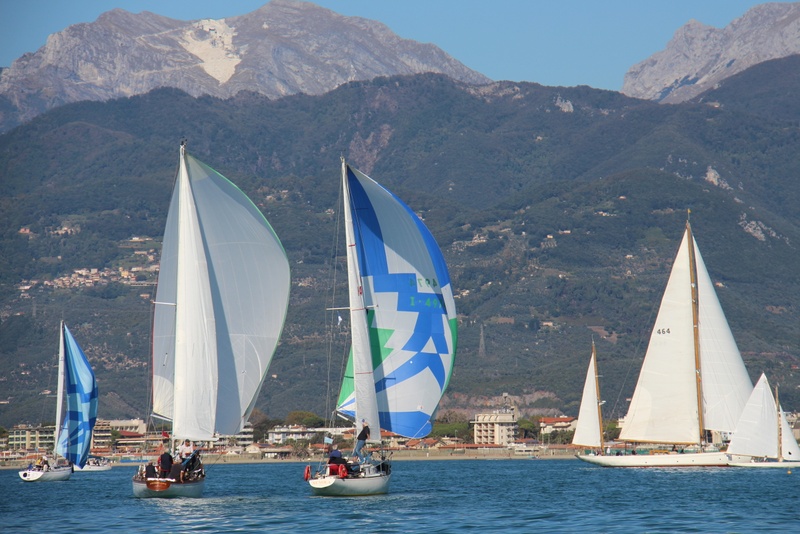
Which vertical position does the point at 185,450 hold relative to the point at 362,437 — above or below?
below

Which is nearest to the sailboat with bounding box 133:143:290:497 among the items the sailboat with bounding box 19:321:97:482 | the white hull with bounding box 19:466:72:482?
the sailboat with bounding box 19:321:97:482

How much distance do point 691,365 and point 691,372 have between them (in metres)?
0.38

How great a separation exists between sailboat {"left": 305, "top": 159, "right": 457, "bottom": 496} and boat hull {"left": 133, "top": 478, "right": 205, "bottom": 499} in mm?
4385

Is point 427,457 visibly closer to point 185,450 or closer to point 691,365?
point 691,365

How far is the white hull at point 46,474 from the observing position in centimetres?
8556

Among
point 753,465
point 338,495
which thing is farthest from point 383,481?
point 753,465

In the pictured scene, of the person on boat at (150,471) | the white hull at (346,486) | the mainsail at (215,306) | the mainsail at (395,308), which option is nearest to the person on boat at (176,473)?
the person on boat at (150,471)

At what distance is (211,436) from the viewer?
166 ft

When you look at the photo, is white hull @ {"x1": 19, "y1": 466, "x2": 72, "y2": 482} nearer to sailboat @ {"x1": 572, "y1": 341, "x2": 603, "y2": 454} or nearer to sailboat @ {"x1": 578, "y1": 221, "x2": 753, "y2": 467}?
sailboat @ {"x1": 572, "y1": 341, "x2": 603, "y2": 454}

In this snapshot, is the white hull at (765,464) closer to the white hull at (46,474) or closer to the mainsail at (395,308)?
the mainsail at (395,308)

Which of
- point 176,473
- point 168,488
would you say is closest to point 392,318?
point 176,473

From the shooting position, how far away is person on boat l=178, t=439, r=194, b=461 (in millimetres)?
51594

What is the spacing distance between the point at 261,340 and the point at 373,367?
4.11 metres

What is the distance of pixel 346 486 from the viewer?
51156 mm
